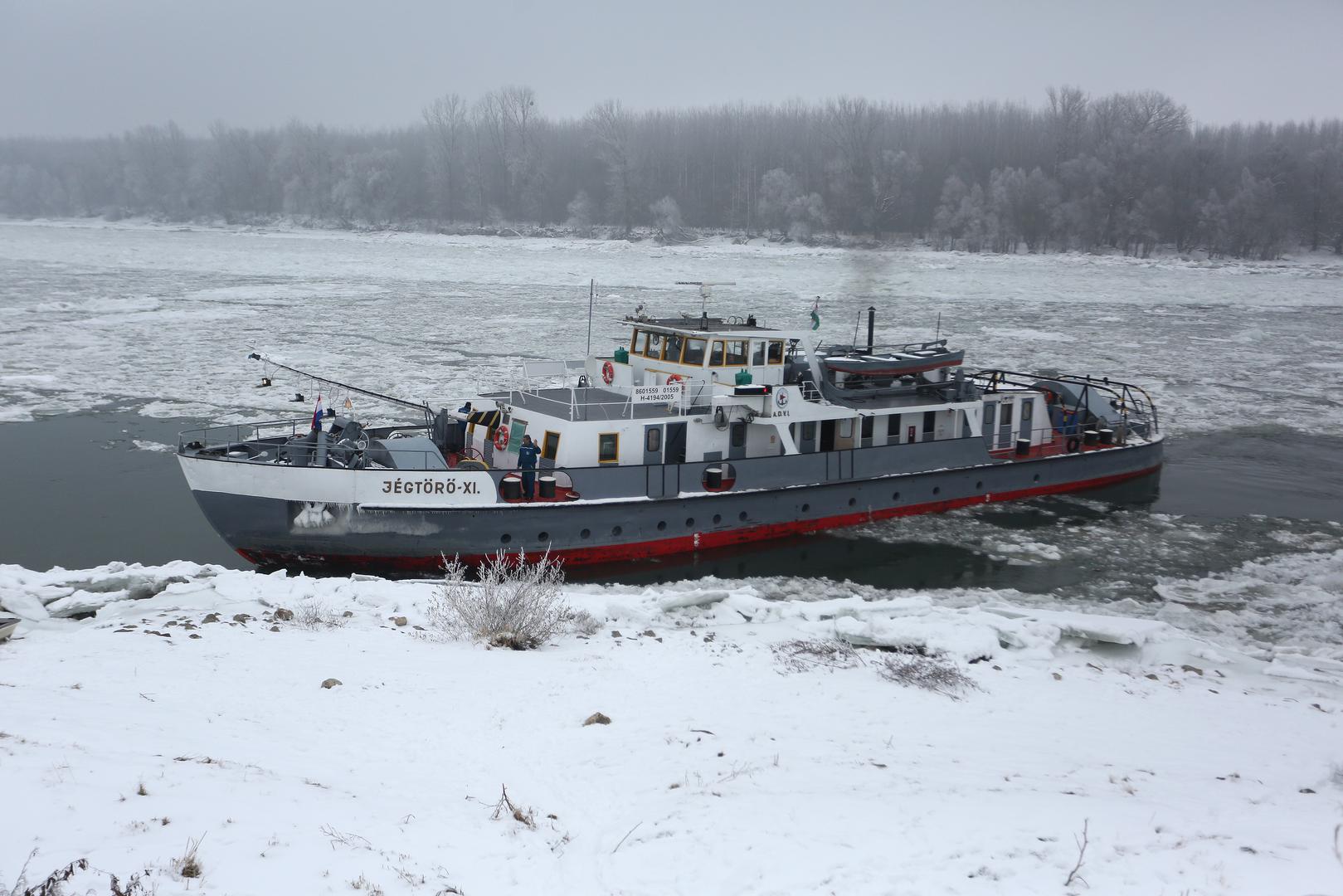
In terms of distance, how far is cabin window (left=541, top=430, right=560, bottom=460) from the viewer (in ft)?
54.8

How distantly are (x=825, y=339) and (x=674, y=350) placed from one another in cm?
1866

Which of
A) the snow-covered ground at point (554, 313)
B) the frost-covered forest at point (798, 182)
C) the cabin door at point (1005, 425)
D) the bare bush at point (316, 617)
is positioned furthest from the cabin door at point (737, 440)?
the frost-covered forest at point (798, 182)

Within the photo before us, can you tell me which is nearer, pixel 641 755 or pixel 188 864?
pixel 188 864

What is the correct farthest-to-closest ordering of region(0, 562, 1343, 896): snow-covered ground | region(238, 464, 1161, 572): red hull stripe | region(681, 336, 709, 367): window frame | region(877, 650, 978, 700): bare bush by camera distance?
region(681, 336, 709, 367): window frame < region(238, 464, 1161, 572): red hull stripe < region(877, 650, 978, 700): bare bush < region(0, 562, 1343, 896): snow-covered ground

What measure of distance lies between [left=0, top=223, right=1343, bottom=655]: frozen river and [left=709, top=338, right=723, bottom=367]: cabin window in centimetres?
352

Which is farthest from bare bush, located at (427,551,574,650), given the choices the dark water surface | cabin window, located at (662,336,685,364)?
cabin window, located at (662,336,685,364)

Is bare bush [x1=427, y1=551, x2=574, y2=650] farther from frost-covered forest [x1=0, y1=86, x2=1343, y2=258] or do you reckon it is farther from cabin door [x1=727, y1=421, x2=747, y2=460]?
frost-covered forest [x1=0, y1=86, x2=1343, y2=258]

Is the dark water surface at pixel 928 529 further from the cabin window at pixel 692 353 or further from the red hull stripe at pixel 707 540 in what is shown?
the cabin window at pixel 692 353

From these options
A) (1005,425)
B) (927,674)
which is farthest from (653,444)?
(1005,425)

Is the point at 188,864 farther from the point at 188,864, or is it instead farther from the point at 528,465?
the point at 528,465

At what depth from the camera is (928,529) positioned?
1911 cm

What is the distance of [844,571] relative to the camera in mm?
16891

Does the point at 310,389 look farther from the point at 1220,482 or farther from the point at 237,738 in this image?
the point at 1220,482

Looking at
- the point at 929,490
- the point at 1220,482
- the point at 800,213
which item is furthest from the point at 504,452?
the point at 800,213
